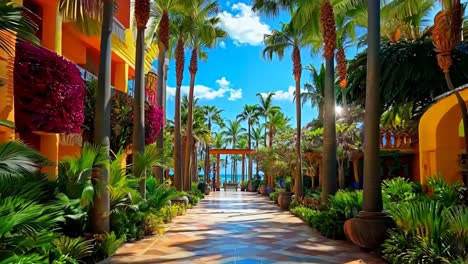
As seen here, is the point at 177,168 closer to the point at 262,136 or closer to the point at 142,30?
the point at 142,30

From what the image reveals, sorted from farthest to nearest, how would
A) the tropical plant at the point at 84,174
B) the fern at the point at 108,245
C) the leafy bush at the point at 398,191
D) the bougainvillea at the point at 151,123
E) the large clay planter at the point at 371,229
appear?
the bougainvillea at the point at 151,123 < the leafy bush at the point at 398,191 < the large clay planter at the point at 371,229 < the fern at the point at 108,245 < the tropical plant at the point at 84,174

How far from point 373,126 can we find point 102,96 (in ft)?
19.6

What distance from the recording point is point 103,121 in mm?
10109

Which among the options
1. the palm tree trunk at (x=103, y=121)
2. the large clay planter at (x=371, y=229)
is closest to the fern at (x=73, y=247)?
the palm tree trunk at (x=103, y=121)

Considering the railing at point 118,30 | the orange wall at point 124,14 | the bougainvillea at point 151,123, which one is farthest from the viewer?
the orange wall at point 124,14

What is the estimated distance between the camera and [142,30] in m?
14.9

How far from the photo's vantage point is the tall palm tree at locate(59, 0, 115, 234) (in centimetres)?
968

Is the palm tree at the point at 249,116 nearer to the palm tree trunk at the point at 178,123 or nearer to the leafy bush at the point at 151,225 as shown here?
the palm tree trunk at the point at 178,123

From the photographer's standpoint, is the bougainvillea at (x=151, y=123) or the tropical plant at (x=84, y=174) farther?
the bougainvillea at (x=151, y=123)

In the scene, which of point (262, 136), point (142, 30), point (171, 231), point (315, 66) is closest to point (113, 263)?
point (171, 231)

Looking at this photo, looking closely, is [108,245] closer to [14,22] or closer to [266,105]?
[14,22]

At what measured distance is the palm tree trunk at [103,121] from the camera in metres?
9.65

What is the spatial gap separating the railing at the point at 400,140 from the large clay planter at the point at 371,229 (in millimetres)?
10679

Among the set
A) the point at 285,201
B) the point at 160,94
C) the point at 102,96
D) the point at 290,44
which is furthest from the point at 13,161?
the point at 290,44
